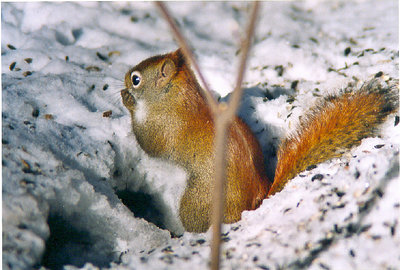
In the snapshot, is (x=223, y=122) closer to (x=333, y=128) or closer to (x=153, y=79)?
(x=333, y=128)

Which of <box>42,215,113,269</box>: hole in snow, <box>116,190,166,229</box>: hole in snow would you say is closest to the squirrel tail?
<box>116,190,166,229</box>: hole in snow

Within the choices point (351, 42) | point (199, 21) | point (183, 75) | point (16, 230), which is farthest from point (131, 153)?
point (351, 42)

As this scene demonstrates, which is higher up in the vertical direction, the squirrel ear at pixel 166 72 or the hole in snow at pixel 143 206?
the squirrel ear at pixel 166 72

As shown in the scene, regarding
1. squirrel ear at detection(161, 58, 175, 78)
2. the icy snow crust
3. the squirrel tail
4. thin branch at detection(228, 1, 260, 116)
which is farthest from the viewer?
squirrel ear at detection(161, 58, 175, 78)

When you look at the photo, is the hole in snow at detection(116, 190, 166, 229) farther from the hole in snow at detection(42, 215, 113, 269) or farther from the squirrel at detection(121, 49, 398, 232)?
the hole in snow at detection(42, 215, 113, 269)

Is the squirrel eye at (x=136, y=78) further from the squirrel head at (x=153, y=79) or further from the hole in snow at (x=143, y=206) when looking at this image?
the hole in snow at (x=143, y=206)

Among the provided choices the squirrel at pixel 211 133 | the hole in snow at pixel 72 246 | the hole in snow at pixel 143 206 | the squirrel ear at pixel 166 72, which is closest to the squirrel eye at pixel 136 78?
the squirrel at pixel 211 133

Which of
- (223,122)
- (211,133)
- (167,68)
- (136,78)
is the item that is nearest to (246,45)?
(223,122)

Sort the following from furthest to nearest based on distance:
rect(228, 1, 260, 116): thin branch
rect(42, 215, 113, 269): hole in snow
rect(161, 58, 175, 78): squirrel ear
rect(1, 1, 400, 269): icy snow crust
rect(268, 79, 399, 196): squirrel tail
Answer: rect(161, 58, 175, 78): squirrel ear → rect(268, 79, 399, 196): squirrel tail → rect(42, 215, 113, 269): hole in snow → rect(1, 1, 400, 269): icy snow crust → rect(228, 1, 260, 116): thin branch
